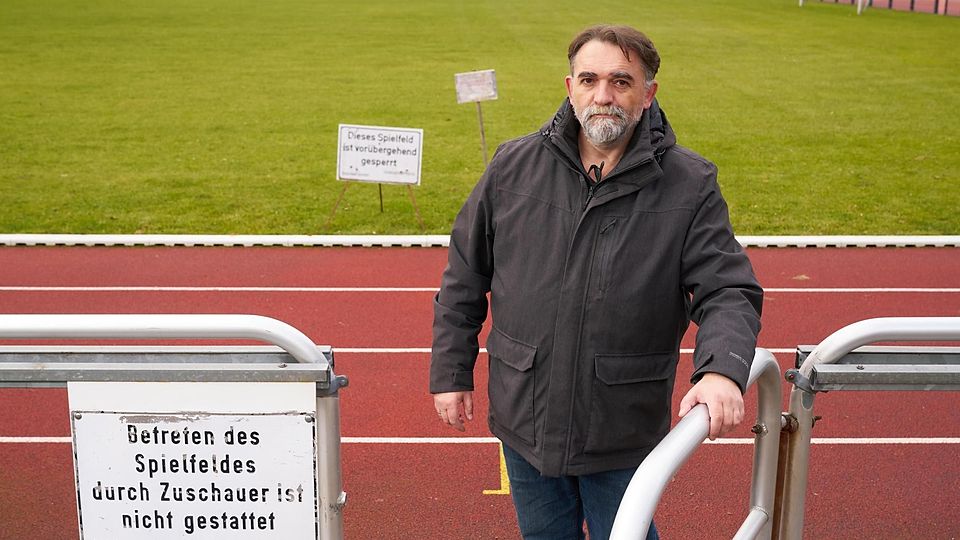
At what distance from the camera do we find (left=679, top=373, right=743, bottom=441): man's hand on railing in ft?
8.27

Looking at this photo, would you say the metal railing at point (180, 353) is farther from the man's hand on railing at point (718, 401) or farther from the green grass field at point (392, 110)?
the green grass field at point (392, 110)

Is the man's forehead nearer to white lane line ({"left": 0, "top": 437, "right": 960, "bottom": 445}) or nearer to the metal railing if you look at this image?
the metal railing

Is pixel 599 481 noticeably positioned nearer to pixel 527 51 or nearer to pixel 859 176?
pixel 859 176

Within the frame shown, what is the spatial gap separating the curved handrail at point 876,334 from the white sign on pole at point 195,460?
123cm

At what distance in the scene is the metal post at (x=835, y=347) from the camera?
8.75 ft

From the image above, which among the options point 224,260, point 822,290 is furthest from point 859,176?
point 224,260

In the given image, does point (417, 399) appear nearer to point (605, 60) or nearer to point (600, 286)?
point (600, 286)

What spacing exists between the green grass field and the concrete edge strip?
0.86 m

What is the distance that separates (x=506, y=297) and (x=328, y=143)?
13.6 m

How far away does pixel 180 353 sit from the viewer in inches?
109

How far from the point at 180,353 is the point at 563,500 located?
1.13 m

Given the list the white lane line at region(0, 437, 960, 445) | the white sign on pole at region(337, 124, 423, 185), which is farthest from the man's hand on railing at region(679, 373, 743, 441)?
the white sign on pole at region(337, 124, 423, 185)

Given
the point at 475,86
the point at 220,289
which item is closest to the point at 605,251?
the point at 220,289

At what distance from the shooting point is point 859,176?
553 inches
